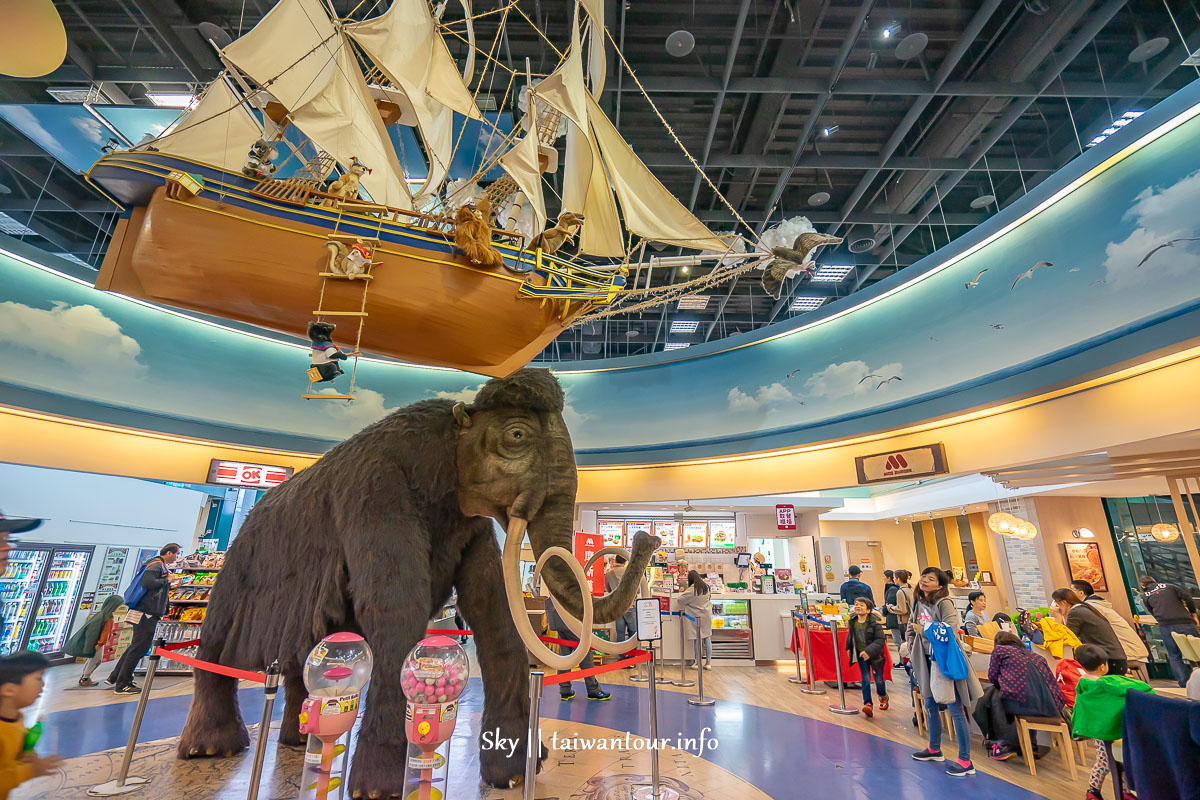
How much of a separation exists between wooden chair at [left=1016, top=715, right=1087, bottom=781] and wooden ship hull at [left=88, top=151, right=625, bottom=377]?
504 cm

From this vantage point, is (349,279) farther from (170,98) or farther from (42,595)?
(42,595)

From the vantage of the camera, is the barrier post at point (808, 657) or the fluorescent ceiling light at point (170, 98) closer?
the fluorescent ceiling light at point (170, 98)

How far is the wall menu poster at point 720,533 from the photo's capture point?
488 inches

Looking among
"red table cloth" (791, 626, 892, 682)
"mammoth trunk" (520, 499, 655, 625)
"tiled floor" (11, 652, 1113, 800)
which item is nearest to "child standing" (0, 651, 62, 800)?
"tiled floor" (11, 652, 1113, 800)

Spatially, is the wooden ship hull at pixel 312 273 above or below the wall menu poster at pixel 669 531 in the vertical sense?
above

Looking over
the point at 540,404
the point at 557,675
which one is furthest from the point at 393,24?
the point at 557,675

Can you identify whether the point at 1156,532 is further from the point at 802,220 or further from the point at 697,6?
the point at 697,6

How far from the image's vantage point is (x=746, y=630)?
8.92 metres

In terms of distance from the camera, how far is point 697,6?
6.11m

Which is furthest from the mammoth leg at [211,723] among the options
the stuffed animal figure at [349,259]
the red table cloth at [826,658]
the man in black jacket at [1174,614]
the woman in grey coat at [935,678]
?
the man in black jacket at [1174,614]

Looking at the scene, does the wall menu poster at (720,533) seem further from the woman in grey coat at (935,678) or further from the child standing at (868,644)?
the woman in grey coat at (935,678)

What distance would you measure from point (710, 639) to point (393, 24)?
9.08 m

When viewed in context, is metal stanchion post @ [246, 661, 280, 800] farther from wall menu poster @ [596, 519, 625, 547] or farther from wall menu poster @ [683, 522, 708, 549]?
wall menu poster @ [683, 522, 708, 549]

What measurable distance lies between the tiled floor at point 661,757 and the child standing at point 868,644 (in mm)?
284
